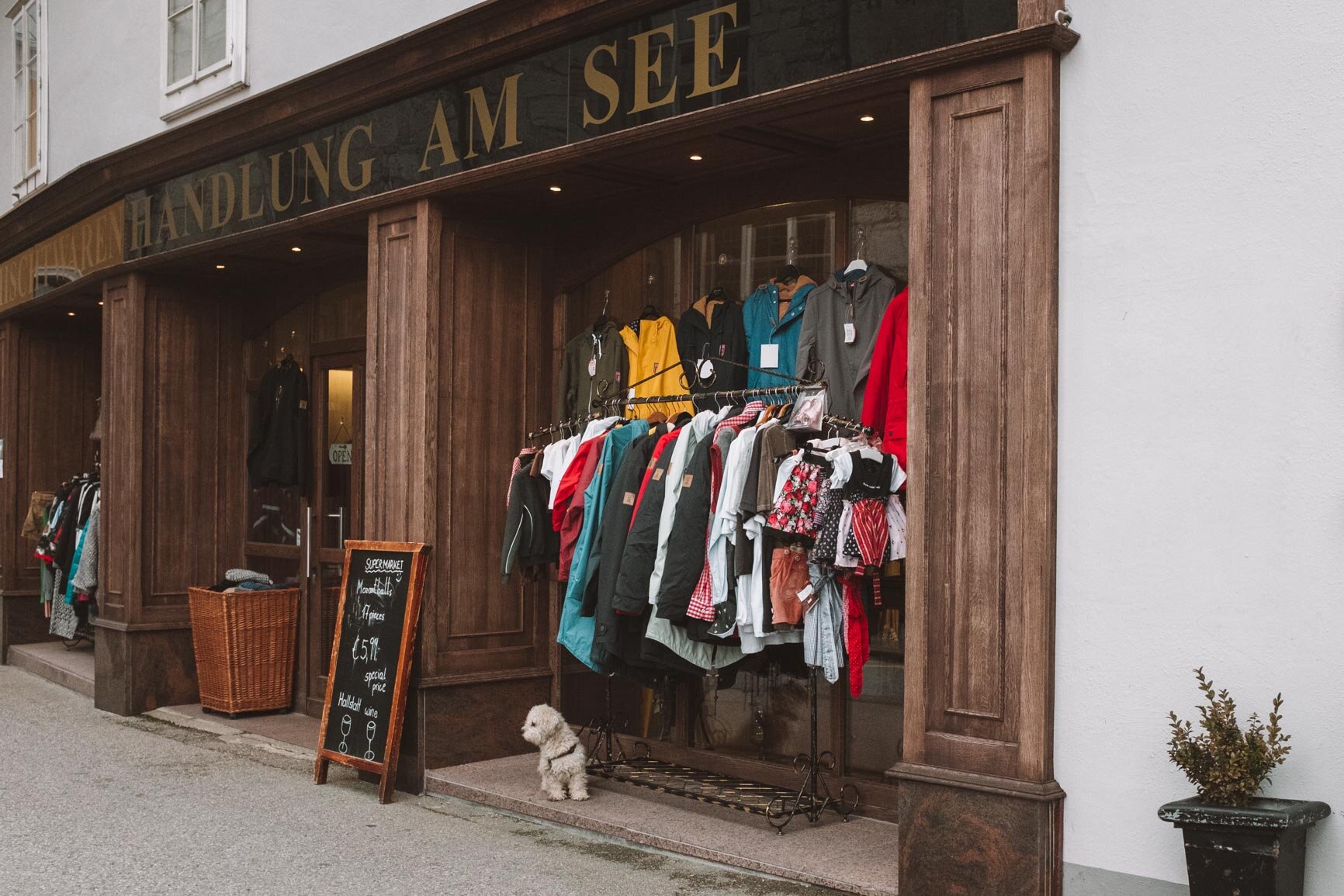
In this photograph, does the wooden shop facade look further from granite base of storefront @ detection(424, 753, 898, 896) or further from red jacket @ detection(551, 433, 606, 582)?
red jacket @ detection(551, 433, 606, 582)

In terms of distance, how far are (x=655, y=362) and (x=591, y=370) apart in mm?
442

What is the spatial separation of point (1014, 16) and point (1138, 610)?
199 centimetres

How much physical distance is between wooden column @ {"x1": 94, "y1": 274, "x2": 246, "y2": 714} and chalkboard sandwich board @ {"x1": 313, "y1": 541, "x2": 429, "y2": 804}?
2710mm

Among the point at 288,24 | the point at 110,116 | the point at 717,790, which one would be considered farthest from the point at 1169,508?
the point at 110,116

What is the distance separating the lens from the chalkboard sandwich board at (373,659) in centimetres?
662

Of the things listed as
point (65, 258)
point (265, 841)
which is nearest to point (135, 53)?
point (65, 258)

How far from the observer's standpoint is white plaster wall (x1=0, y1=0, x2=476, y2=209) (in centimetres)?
736

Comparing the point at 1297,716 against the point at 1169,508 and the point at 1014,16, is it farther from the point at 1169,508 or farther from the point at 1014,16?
the point at 1014,16

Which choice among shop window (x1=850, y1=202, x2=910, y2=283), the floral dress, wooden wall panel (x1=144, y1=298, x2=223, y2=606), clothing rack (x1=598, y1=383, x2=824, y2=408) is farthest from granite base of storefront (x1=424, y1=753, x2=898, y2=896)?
wooden wall panel (x1=144, y1=298, x2=223, y2=606)

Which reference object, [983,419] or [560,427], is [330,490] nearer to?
[560,427]

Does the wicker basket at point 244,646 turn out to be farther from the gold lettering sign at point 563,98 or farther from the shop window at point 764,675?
the shop window at point 764,675

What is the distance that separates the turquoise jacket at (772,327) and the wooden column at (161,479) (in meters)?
5.04

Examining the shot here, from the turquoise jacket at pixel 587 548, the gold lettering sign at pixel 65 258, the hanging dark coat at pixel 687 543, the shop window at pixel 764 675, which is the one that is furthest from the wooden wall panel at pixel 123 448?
the hanging dark coat at pixel 687 543

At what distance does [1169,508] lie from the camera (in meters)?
4.15
